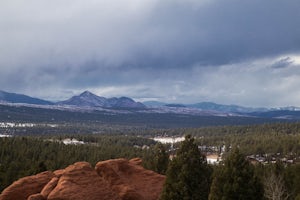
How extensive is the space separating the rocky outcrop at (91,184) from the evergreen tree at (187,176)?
721 centimetres

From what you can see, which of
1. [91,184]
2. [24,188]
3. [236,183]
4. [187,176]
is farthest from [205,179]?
[24,188]

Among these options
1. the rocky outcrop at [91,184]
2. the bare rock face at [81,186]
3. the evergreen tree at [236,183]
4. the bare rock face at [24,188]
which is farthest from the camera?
the bare rock face at [24,188]

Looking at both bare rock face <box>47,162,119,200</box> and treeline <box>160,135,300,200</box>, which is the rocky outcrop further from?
treeline <box>160,135,300,200</box>

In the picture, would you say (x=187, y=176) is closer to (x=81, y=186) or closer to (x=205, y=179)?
(x=205, y=179)

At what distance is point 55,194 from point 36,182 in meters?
6.58

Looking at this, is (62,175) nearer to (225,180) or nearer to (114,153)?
(225,180)

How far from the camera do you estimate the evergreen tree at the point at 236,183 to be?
135ft

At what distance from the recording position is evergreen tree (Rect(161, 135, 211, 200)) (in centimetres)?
4488

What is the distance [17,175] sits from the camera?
85312mm

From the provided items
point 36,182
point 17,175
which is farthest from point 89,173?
point 17,175

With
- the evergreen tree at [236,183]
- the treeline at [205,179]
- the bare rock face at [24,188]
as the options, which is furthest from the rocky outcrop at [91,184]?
the evergreen tree at [236,183]

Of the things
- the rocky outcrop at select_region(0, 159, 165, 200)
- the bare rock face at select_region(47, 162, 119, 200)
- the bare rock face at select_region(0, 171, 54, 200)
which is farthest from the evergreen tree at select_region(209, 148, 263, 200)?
the bare rock face at select_region(0, 171, 54, 200)

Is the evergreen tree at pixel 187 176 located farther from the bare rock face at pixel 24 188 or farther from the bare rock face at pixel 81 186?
the bare rock face at pixel 24 188

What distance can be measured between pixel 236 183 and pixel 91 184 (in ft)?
56.0
